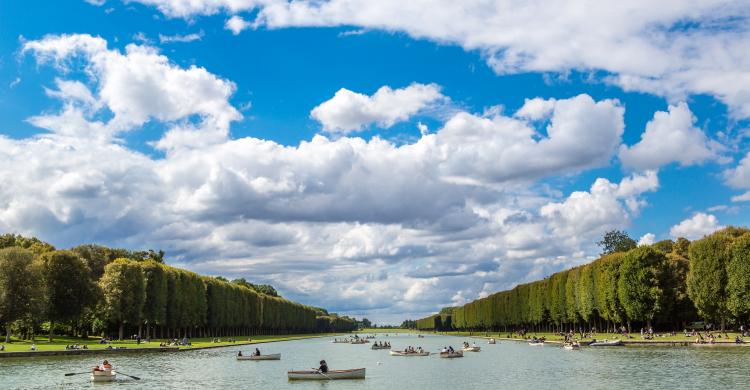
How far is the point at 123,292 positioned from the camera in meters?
113

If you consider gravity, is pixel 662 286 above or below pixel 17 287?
below

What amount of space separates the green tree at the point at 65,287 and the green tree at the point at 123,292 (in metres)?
4.37

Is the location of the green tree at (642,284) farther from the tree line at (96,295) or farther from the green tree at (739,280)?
the tree line at (96,295)

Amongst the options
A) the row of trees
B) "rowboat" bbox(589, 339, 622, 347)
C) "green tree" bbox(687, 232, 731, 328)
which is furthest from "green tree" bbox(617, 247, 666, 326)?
"rowboat" bbox(589, 339, 622, 347)

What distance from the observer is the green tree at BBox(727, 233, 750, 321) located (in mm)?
90625

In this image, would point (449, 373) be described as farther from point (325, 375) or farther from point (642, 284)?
point (642, 284)

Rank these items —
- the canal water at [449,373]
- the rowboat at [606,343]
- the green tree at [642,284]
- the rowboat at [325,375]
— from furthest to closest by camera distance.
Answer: the green tree at [642,284], the rowboat at [606,343], the rowboat at [325,375], the canal water at [449,373]

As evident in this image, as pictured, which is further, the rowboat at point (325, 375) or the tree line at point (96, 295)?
the tree line at point (96, 295)

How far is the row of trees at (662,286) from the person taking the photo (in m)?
94.2

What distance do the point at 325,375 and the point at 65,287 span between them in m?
62.9

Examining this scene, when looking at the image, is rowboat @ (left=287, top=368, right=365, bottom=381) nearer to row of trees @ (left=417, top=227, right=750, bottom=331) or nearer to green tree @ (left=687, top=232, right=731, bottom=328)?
row of trees @ (left=417, top=227, right=750, bottom=331)

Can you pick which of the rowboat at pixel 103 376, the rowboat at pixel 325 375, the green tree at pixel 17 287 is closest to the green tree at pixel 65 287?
the green tree at pixel 17 287

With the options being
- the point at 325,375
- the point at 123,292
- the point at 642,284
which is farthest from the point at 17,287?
the point at 642,284

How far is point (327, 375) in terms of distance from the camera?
5866cm
